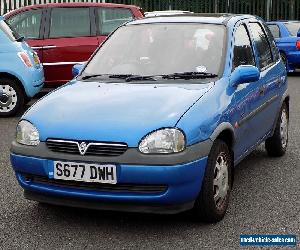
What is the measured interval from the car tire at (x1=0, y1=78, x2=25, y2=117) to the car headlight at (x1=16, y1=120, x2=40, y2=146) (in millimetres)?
4944

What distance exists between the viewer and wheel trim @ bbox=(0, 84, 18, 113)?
29.9 ft

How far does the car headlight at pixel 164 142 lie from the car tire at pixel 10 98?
567 centimetres

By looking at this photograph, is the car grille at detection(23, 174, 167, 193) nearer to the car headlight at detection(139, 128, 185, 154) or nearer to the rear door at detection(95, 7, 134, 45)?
the car headlight at detection(139, 128, 185, 154)

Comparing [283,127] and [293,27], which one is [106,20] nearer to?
[283,127]

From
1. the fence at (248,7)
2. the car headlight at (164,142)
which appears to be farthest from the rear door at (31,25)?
the fence at (248,7)

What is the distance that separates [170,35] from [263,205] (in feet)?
5.58

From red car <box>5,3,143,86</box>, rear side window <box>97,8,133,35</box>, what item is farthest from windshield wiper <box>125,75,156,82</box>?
rear side window <box>97,8,133,35</box>

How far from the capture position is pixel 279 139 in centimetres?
625

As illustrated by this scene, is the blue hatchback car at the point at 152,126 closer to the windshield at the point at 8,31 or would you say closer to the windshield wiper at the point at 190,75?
the windshield wiper at the point at 190,75

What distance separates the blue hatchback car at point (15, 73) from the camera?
29.2ft

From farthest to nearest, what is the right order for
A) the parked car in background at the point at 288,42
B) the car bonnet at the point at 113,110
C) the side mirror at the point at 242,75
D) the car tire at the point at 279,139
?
the parked car in background at the point at 288,42 < the car tire at the point at 279,139 < the side mirror at the point at 242,75 < the car bonnet at the point at 113,110

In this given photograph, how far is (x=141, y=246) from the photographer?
12.6 feet

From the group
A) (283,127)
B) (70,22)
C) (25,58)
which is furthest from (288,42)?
(283,127)

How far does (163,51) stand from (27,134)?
149 centimetres
